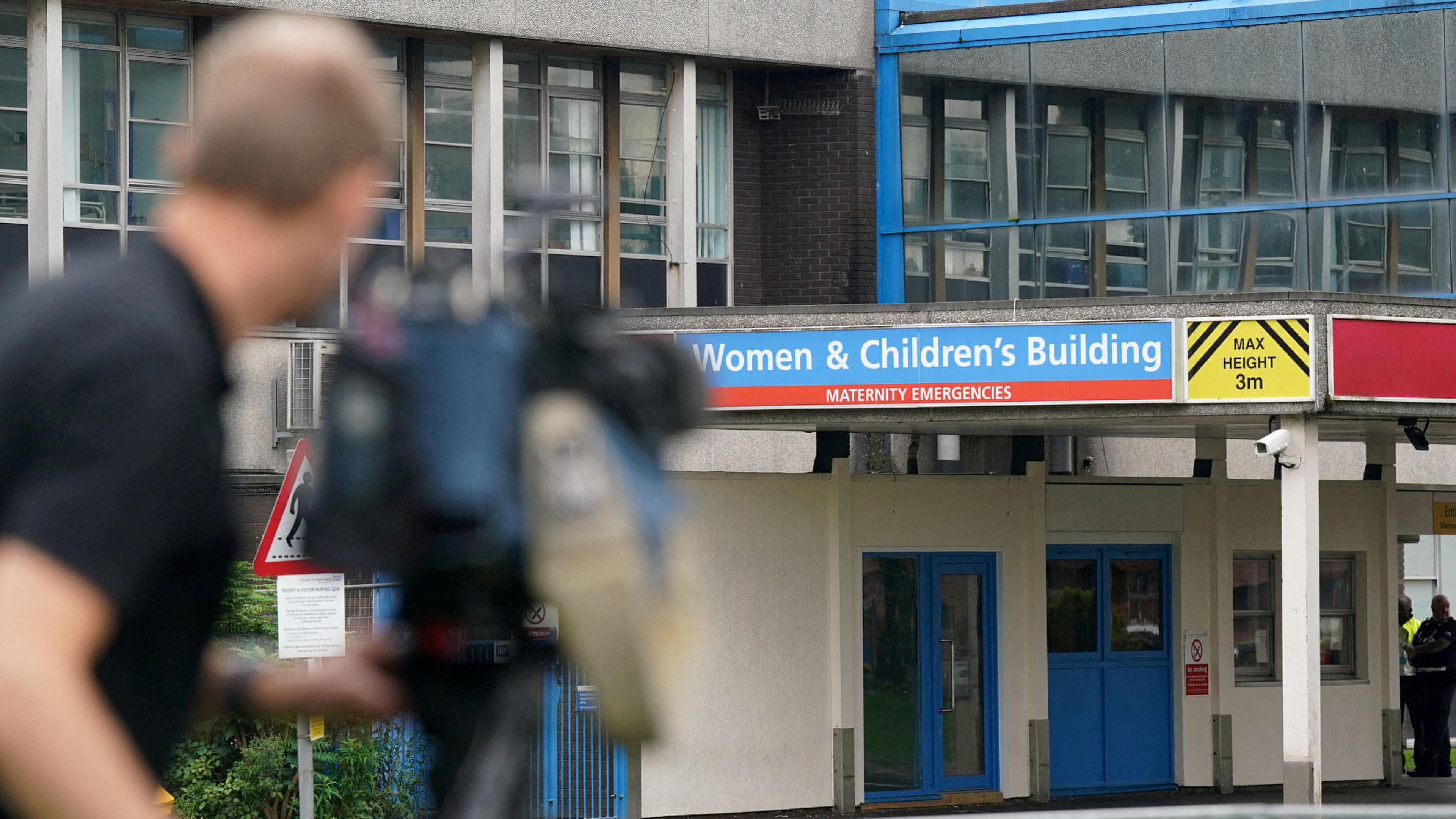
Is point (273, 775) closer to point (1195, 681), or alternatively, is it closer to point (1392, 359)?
point (1392, 359)

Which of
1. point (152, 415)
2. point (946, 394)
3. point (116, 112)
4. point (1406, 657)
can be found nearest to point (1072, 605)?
point (946, 394)

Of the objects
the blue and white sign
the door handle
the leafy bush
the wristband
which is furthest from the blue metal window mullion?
the wristband

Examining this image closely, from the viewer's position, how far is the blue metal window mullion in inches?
806

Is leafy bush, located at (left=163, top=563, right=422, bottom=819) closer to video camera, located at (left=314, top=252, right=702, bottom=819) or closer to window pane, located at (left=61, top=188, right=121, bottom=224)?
window pane, located at (left=61, top=188, right=121, bottom=224)

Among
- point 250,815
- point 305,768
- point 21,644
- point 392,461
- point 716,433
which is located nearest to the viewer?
point 21,644

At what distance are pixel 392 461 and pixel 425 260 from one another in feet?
1.00

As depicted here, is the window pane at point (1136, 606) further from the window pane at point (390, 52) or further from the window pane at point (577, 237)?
the window pane at point (390, 52)

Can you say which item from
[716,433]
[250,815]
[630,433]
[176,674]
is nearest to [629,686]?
[630,433]

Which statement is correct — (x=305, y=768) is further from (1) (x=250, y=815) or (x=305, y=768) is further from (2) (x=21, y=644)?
(2) (x=21, y=644)

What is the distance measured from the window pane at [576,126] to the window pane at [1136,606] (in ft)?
21.9

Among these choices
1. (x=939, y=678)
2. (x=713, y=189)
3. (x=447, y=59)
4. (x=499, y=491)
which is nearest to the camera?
(x=499, y=491)

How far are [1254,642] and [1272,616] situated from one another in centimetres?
32

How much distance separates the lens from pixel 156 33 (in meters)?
18.1

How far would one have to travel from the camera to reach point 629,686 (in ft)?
6.52
